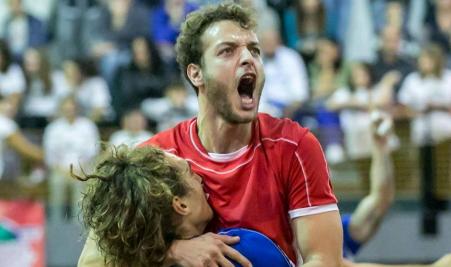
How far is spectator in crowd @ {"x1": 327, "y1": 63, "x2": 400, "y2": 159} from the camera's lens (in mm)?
8359

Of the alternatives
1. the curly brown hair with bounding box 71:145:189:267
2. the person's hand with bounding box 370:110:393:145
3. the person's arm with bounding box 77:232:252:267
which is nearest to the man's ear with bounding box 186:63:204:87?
the curly brown hair with bounding box 71:145:189:267

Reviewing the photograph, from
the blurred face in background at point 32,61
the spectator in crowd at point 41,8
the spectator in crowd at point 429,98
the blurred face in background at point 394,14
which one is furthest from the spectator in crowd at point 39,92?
the spectator in crowd at point 429,98

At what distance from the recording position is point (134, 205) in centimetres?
381

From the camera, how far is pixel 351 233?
573cm

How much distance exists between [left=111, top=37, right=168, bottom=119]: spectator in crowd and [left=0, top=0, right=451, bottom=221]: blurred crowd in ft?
0.03

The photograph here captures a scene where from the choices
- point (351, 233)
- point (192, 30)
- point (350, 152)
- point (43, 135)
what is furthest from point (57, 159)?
point (192, 30)

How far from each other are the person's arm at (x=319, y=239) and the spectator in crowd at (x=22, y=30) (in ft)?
19.9

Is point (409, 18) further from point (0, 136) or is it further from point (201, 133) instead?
point (201, 133)

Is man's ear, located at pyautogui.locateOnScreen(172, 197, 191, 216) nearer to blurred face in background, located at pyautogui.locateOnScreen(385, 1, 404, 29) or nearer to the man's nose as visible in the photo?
the man's nose

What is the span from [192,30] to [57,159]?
466 centimetres

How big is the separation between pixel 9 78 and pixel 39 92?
373mm

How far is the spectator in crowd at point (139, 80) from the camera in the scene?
349 inches

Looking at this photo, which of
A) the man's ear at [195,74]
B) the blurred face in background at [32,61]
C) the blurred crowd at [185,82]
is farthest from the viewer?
the blurred face in background at [32,61]

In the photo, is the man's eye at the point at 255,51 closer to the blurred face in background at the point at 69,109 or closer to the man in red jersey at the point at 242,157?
the man in red jersey at the point at 242,157
